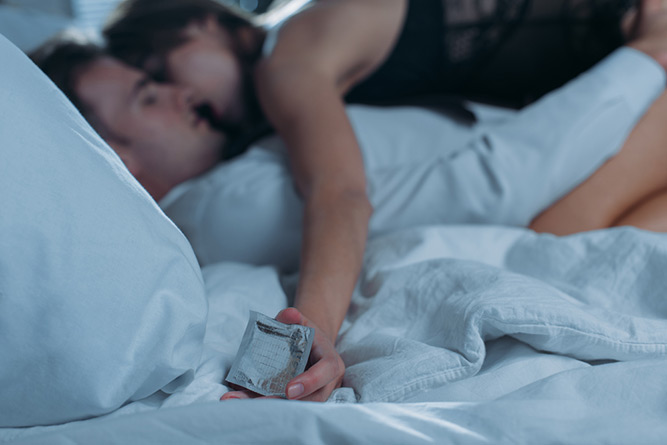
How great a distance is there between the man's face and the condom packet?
607 millimetres

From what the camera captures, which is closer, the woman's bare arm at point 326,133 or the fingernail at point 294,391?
the fingernail at point 294,391

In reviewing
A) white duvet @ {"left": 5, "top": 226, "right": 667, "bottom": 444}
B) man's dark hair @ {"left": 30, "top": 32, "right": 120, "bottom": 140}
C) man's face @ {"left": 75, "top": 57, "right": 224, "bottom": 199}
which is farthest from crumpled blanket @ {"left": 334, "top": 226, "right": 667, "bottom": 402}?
man's dark hair @ {"left": 30, "top": 32, "right": 120, "bottom": 140}

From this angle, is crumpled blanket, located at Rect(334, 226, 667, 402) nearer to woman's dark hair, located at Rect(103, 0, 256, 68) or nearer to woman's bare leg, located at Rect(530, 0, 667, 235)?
woman's bare leg, located at Rect(530, 0, 667, 235)

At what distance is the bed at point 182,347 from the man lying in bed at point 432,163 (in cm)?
35

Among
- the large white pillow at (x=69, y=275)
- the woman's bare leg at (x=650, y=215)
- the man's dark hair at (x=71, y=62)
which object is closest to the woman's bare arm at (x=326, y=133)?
the large white pillow at (x=69, y=275)

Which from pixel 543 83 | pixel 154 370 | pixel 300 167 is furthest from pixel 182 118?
pixel 543 83

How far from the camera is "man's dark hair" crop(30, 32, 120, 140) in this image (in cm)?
99

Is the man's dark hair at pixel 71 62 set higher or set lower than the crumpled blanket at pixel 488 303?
higher

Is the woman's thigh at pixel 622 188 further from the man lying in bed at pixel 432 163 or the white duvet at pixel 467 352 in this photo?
the white duvet at pixel 467 352

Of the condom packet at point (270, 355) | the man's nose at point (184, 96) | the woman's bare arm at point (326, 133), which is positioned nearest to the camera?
the condom packet at point (270, 355)

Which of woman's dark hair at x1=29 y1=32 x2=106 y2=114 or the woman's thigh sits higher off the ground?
woman's dark hair at x1=29 y1=32 x2=106 y2=114

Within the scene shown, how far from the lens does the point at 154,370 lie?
1.45 feet

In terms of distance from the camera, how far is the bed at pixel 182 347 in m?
0.37

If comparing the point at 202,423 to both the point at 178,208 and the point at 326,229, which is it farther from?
the point at 178,208
